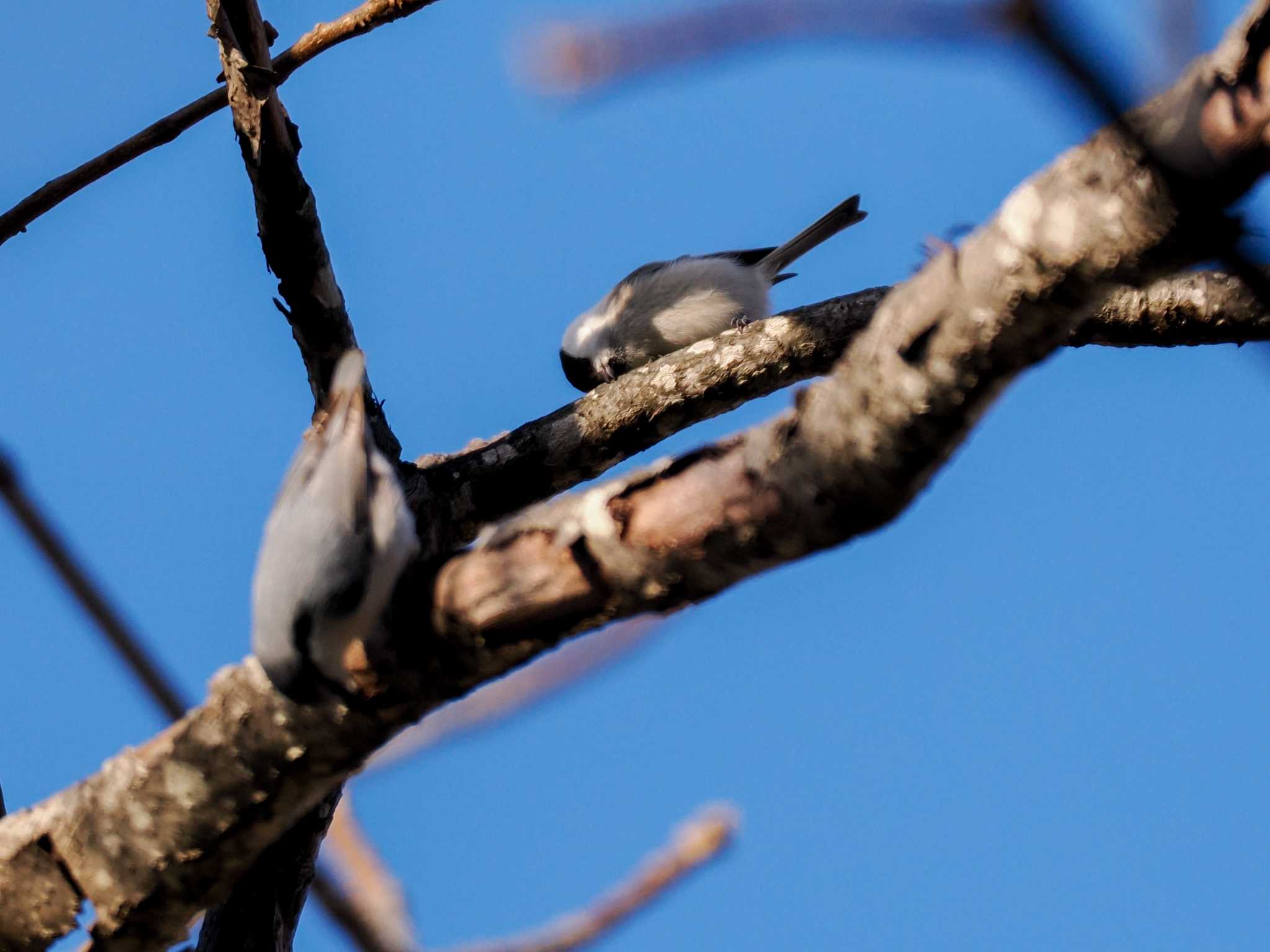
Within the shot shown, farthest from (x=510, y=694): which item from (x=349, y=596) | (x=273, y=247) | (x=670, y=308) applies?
(x=670, y=308)

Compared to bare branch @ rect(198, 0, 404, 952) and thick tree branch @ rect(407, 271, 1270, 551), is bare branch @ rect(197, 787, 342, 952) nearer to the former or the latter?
bare branch @ rect(198, 0, 404, 952)

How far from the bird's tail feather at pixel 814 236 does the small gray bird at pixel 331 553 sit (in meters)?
3.83

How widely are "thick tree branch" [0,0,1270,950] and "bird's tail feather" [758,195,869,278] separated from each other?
467 cm

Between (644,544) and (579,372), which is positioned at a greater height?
(579,372)

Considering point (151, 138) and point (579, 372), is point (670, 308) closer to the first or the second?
point (579, 372)

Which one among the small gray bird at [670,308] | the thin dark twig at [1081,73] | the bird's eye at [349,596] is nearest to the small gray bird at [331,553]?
the bird's eye at [349,596]

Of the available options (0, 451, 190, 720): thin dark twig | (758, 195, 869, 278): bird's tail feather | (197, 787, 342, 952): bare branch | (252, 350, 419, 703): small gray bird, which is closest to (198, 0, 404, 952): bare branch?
(197, 787, 342, 952): bare branch

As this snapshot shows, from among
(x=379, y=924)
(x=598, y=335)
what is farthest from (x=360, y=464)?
(x=598, y=335)

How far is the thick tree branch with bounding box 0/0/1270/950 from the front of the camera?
152 cm

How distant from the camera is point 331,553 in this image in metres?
2.42

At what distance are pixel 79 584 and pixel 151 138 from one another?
176 cm

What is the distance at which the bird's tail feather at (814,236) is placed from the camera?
6305 mm

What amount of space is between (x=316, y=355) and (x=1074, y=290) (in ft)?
7.21

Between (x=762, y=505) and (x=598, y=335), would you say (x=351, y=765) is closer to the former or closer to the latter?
(x=762, y=505)
